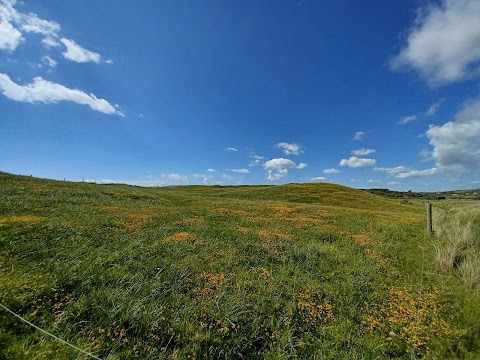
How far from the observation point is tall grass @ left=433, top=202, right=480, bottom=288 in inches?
435

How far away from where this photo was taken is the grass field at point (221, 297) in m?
6.75

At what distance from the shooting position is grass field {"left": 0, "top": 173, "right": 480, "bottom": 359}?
6746 mm

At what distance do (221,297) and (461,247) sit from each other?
13364 millimetres

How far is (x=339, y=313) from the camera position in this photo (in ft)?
28.1

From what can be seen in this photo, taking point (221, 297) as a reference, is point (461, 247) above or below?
above

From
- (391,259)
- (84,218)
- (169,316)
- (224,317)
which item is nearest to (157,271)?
(169,316)

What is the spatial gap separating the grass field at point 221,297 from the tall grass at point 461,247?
29 cm

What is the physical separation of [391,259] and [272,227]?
880cm

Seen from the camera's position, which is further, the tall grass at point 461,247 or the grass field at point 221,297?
the tall grass at point 461,247

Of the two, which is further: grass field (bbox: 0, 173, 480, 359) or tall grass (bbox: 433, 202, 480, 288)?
tall grass (bbox: 433, 202, 480, 288)

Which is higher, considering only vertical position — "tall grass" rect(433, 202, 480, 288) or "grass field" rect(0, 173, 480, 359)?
"tall grass" rect(433, 202, 480, 288)

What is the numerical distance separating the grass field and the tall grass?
29cm

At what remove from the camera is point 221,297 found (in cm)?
880

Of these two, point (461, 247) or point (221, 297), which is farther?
point (461, 247)
